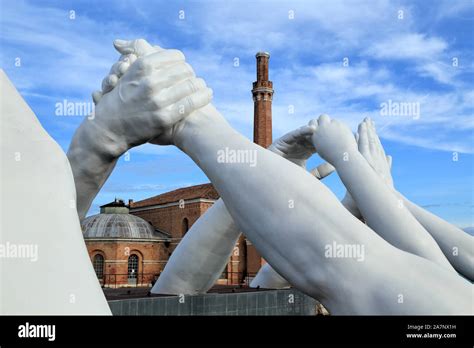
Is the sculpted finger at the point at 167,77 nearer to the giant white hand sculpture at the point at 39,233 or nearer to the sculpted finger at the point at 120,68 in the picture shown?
the sculpted finger at the point at 120,68

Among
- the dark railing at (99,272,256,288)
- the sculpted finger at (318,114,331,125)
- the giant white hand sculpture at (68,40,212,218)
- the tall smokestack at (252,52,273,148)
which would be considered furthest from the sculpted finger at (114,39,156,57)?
the tall smokestack at (252,52,273,148)

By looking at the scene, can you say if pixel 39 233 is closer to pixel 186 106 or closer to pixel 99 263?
pixel 186 106

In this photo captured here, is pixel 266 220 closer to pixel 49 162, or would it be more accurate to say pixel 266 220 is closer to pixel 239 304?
pixel 49 162

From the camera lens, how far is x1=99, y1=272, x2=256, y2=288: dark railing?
31855 mm

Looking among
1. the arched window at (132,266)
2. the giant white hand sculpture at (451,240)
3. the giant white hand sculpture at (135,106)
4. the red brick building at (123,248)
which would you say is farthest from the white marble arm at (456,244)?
the arched window at (132,266)

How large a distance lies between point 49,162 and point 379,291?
177 centimetres

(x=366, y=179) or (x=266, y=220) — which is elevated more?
(x=366, y=179)

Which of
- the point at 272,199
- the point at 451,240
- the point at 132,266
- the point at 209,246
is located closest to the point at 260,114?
the point at 132,266

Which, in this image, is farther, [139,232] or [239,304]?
[139,232]

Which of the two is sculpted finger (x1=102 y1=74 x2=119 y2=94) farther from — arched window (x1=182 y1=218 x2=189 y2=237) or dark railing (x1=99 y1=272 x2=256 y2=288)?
arched window (x1=182 y1=218 x2=189 y2=237)

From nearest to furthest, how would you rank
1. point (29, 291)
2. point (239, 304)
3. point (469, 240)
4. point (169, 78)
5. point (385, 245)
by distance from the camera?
point (29, 291), point (385, 245), point (169, 78), point (469, 240), point (239, 304)

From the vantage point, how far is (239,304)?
31.7 ft

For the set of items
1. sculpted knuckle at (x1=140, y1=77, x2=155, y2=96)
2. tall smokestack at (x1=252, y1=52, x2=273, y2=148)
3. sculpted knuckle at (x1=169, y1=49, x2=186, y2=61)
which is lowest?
sculpted knuckle at (x1=140, y1=77, x2=155, y2=96)
